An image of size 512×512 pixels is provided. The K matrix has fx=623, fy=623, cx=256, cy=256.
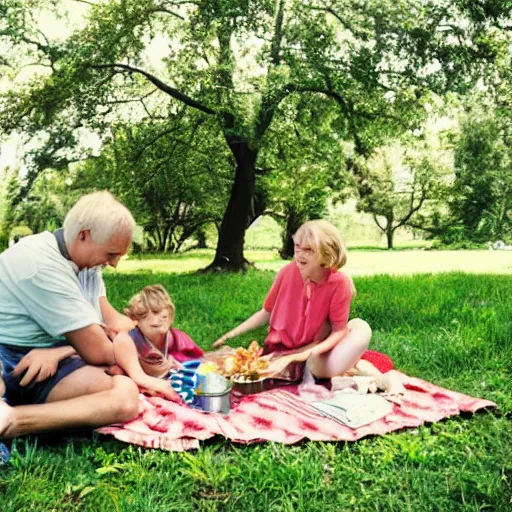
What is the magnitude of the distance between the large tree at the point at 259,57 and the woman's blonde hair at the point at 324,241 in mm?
6846

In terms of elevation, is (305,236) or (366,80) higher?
(366,80)

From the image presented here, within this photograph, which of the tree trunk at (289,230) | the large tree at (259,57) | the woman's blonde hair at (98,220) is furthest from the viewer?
the tree trunk at (289,230)

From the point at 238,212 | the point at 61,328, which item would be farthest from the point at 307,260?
the point at 238,212

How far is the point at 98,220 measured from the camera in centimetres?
279

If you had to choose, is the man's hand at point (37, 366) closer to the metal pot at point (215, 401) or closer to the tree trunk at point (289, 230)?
the metal pot at point (215, 401)

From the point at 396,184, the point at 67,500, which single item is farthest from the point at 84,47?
the point at 396,184

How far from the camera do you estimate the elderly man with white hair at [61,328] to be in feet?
8.96

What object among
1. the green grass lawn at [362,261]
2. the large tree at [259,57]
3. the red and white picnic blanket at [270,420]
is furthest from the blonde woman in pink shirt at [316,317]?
the green grass lawn at [362,261]

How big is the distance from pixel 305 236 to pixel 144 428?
56.6 inches

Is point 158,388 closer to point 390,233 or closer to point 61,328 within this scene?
point 61,328

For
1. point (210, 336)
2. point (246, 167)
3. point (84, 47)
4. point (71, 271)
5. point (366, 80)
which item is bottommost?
point (210, 336)

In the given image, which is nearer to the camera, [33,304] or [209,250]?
[33,304]

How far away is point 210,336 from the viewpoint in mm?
5953

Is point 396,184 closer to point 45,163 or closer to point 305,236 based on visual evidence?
point 45,163
